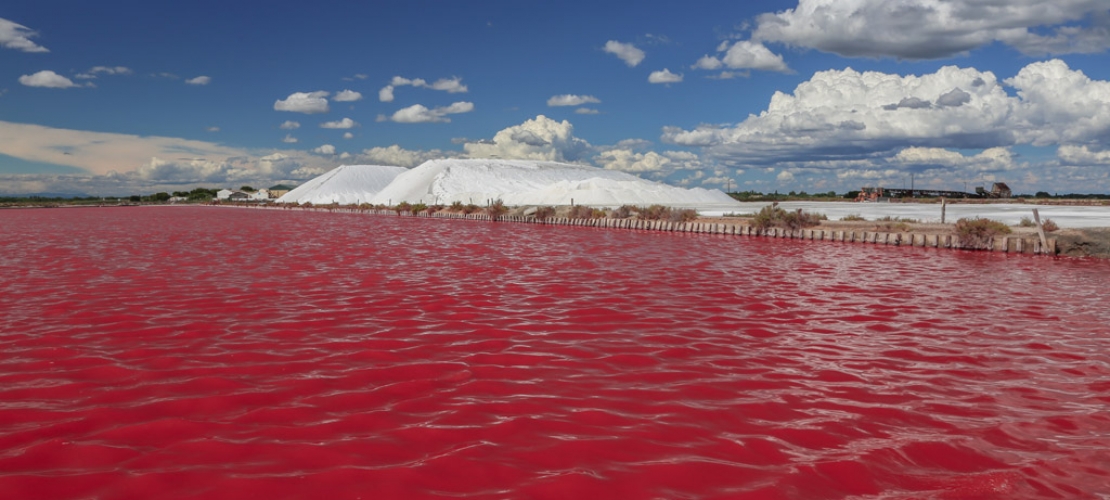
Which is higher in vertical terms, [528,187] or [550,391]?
[528,187]

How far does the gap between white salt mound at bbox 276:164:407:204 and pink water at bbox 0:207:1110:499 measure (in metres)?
133

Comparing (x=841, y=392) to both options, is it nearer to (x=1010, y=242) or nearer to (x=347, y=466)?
(x=347, y=466)

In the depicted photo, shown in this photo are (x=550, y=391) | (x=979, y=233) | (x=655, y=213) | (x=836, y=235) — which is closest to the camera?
(x=550, y=391)

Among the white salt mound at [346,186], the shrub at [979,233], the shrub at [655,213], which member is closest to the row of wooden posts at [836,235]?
the shrub at [979,233]

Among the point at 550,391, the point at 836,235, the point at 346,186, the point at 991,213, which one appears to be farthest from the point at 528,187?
the point at 550,391

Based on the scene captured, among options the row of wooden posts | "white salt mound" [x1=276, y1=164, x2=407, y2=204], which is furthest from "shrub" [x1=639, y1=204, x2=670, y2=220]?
"white salt mound" [x1=276, y1=164, x2=407, y2=204]

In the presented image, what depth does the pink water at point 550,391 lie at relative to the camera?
4.34 metres

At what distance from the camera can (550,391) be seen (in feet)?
20.2

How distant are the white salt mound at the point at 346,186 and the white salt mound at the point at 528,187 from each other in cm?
1907

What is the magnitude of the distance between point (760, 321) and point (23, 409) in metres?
→ 8.69

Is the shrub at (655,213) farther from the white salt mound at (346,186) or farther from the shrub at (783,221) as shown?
the white salt mound at (346,186)

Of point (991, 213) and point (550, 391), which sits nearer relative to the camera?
point (550, 391)

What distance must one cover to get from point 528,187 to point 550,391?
118m

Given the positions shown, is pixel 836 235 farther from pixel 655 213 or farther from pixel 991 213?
pixel 991 213
